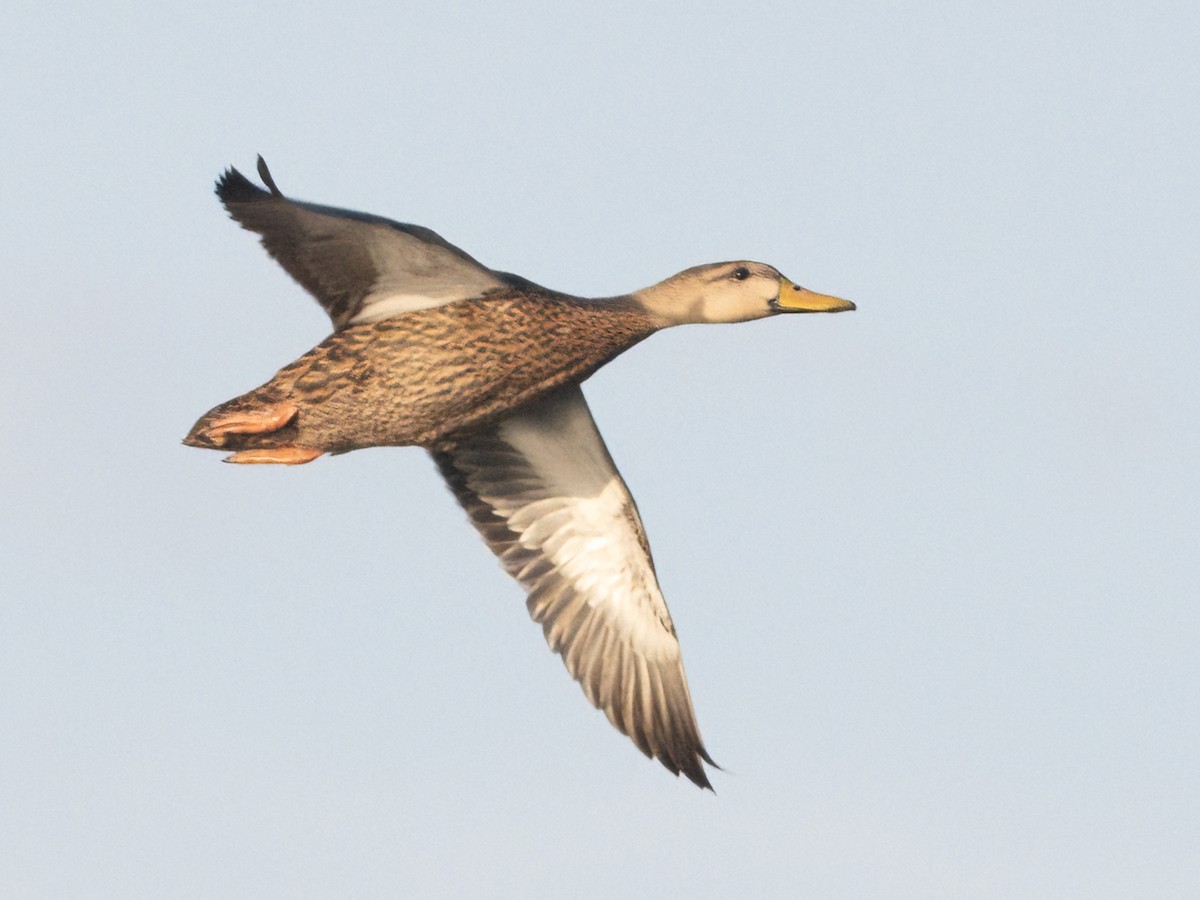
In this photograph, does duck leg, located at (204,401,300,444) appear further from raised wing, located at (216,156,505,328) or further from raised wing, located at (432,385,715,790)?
raised wing, located at (432,385,715,790)

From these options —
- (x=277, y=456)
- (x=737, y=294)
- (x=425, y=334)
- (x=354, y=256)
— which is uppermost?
(x=354, y=256)

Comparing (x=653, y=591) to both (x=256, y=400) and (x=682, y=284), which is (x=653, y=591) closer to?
(x=682, y=284)

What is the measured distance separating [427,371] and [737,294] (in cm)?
203

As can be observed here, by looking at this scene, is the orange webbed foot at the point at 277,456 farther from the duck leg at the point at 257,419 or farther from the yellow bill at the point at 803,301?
the yellow bill at the point at 803,301

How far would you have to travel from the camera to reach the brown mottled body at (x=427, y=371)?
36.7ft

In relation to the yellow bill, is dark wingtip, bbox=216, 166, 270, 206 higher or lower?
higher

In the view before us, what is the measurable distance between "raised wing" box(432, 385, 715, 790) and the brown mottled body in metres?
1.37

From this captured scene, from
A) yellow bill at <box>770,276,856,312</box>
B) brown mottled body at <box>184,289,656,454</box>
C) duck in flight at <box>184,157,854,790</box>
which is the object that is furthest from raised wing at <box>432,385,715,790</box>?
yellow bill at <box>770,276,856,312</box>

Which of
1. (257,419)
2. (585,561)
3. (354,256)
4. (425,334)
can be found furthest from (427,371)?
(585,561)

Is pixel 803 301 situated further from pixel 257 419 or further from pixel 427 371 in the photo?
pixel 257 419

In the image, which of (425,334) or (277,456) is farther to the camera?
(277,456)

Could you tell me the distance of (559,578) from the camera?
1298 cm

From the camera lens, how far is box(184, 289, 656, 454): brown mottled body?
440 inches

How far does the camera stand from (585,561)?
42.8 ft
